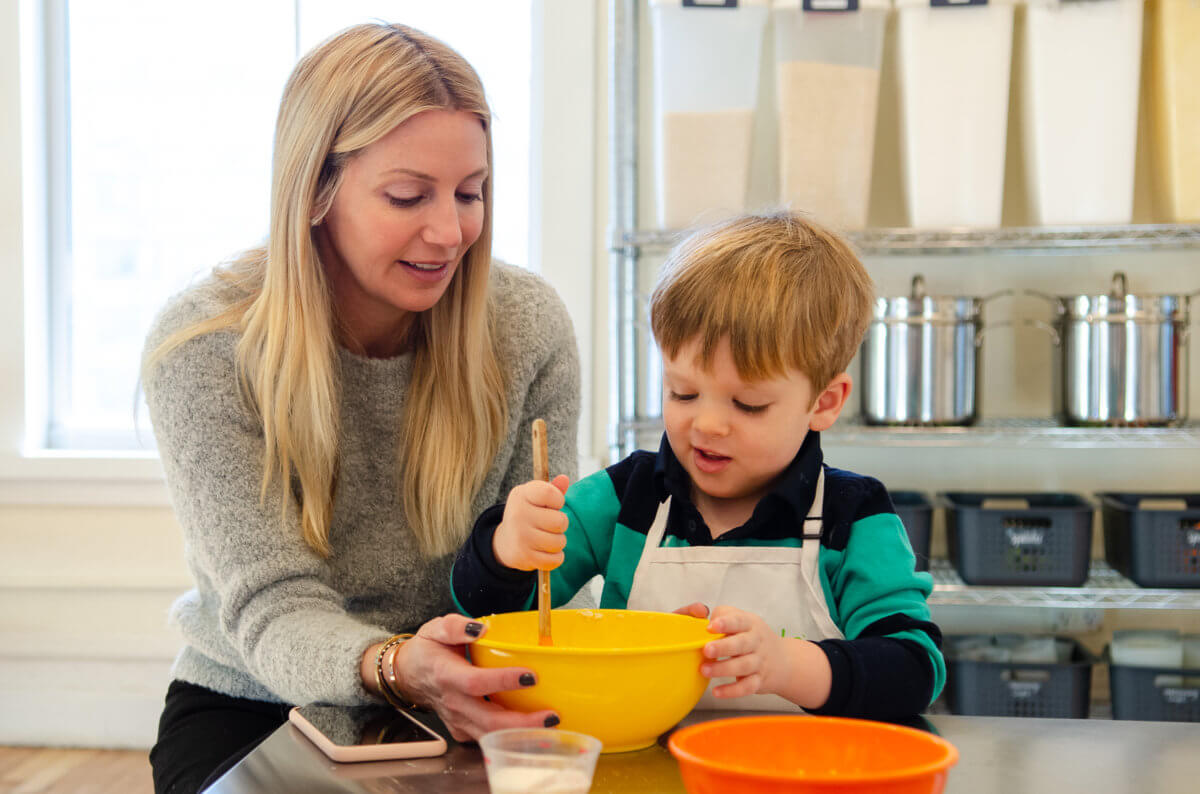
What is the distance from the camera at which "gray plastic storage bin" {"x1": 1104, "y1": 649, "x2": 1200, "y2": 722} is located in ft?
6.77

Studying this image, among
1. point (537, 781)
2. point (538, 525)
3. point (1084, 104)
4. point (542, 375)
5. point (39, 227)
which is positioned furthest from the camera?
point (39, 227)

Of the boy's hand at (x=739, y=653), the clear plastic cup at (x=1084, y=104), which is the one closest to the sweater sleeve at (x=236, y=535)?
the boy's hand at (x=739, y=653)

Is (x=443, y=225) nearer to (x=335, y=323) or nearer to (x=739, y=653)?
(x=335, y=323)

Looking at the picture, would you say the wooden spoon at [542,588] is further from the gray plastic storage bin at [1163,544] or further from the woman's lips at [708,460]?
the gray plastic storage bin at [1163,544]

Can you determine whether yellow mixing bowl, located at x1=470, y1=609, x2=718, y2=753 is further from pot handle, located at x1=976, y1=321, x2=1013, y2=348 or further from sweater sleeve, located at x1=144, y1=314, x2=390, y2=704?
pot handle, located at x1=976, y1=321, x2=1013, y2=348

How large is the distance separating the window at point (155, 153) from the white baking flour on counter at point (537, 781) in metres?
2.13

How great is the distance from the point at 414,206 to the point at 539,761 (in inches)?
31.2

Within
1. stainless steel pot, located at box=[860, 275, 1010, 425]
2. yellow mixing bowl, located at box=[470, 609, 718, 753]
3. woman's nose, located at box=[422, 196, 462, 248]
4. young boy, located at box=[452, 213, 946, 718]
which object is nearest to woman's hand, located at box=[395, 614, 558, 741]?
yellow mixing bowl, located at box=[470, 609, 718, 753]

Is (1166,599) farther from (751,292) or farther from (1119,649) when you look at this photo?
(751,292)

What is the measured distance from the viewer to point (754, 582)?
97cm

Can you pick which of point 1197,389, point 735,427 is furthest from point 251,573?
point 1197,389

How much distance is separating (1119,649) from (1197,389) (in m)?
0.62

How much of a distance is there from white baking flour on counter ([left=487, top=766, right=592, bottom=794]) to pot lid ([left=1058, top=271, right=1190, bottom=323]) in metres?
1.84

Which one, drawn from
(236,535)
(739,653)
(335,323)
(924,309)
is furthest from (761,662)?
(924,309)
